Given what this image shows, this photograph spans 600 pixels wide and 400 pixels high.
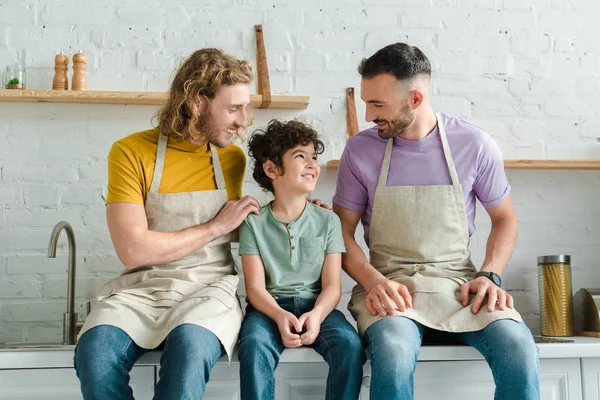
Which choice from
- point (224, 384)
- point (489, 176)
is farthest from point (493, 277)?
point (224, 384)

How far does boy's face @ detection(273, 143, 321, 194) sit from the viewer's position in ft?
7.36

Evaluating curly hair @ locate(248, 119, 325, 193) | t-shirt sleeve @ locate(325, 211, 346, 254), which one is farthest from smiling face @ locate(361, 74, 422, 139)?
t-shirt sleeve @ locate(325, 211, 346, 254)

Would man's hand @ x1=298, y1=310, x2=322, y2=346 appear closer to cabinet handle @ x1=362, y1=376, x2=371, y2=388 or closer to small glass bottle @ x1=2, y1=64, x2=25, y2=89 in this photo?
cabinet handle @ x1=362, y1=376, x2=371, y2=388

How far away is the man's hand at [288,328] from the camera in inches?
78.4

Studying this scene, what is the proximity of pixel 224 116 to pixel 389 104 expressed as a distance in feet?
1.74

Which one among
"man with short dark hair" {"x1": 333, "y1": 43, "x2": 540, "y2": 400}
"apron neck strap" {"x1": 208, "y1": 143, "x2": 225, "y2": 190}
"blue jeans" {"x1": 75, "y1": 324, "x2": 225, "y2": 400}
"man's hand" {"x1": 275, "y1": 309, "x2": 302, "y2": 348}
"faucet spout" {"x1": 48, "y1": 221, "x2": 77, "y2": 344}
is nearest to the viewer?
"blue jeans" {"x1": 75, "y1": 324, "x2": 225, "y2": 400}

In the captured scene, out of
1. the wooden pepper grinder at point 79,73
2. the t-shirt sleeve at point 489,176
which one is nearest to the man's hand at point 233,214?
the t-shirt sleeve at point 489,176

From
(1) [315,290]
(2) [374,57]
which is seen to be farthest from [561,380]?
(2) [374,57]

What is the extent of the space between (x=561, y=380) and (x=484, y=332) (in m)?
0.33

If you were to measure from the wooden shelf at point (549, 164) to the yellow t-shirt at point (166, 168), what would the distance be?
60 centimetres

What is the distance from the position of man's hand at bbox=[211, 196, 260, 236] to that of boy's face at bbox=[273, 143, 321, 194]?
11cm

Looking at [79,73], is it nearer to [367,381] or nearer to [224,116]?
[224,116]

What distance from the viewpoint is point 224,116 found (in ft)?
7.54

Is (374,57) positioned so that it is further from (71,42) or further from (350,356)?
(71,42)
